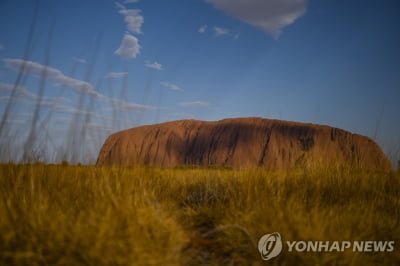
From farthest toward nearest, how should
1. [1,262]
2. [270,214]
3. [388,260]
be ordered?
[270,214]
[388,260]
[1,262]

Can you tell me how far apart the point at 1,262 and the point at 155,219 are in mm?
1011

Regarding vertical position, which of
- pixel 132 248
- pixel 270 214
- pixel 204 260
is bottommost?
pixel 204 260

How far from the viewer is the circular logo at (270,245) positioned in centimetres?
191

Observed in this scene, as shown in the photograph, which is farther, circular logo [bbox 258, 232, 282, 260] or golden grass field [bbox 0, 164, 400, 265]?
circular logo [bbox 258, 232, 282, 260]

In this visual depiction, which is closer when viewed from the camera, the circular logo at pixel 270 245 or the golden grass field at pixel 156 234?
the golden grass field at pixel 156 234

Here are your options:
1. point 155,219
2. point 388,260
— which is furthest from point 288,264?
point 155,219

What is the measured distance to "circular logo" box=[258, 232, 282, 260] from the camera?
1.91m

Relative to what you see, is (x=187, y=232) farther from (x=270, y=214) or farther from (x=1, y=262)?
(x=1, y=262)

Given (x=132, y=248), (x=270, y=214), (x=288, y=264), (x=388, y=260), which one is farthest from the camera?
(x=270, y=214)

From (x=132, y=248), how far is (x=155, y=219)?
1.65 feet

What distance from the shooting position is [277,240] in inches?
79.2

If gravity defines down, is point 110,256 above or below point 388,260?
below

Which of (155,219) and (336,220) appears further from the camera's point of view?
(336,220)

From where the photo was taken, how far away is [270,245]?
1981 mm
